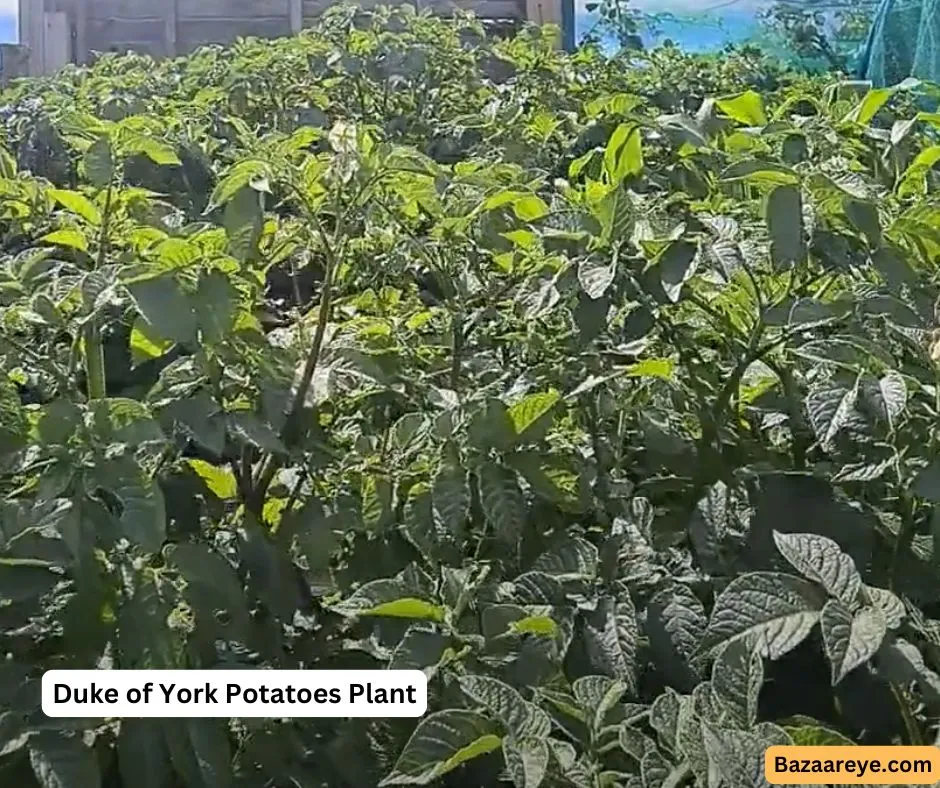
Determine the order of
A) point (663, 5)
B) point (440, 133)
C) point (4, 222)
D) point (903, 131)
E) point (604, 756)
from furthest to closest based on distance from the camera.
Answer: point (440, 133)
point (663, 5)
point (4, 222)
point (903, 131)
point (604, 756)

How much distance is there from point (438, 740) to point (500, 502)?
15 cm

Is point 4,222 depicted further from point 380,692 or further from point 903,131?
point 903,131

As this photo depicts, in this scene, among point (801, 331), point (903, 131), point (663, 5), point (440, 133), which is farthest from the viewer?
point (440, 133)

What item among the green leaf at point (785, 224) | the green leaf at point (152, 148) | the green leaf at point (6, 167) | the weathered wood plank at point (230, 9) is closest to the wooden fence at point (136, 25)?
the weathered wood plank at point (230, 9)

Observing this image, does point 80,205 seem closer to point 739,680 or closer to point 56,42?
point 739,680

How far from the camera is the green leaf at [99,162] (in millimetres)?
832

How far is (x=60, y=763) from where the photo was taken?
72cm

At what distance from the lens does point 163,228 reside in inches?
35.6

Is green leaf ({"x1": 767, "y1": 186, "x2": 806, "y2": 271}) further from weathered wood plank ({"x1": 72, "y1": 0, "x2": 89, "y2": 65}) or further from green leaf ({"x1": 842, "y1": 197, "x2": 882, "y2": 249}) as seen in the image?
weathered wood plank ({"x1": 72, "y1": 0, "x2": 89, "y2": 65})

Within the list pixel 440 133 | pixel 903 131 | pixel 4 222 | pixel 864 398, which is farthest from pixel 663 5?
pixel 864 398

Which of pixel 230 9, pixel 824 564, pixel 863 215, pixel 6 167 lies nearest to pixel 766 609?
pixel 824 564

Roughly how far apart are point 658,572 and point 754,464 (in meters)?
0.13

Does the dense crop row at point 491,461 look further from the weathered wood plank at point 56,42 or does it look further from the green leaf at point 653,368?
the weathered wood plank at point 56,42

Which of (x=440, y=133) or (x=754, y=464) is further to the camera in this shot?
(x=440, y=133)
